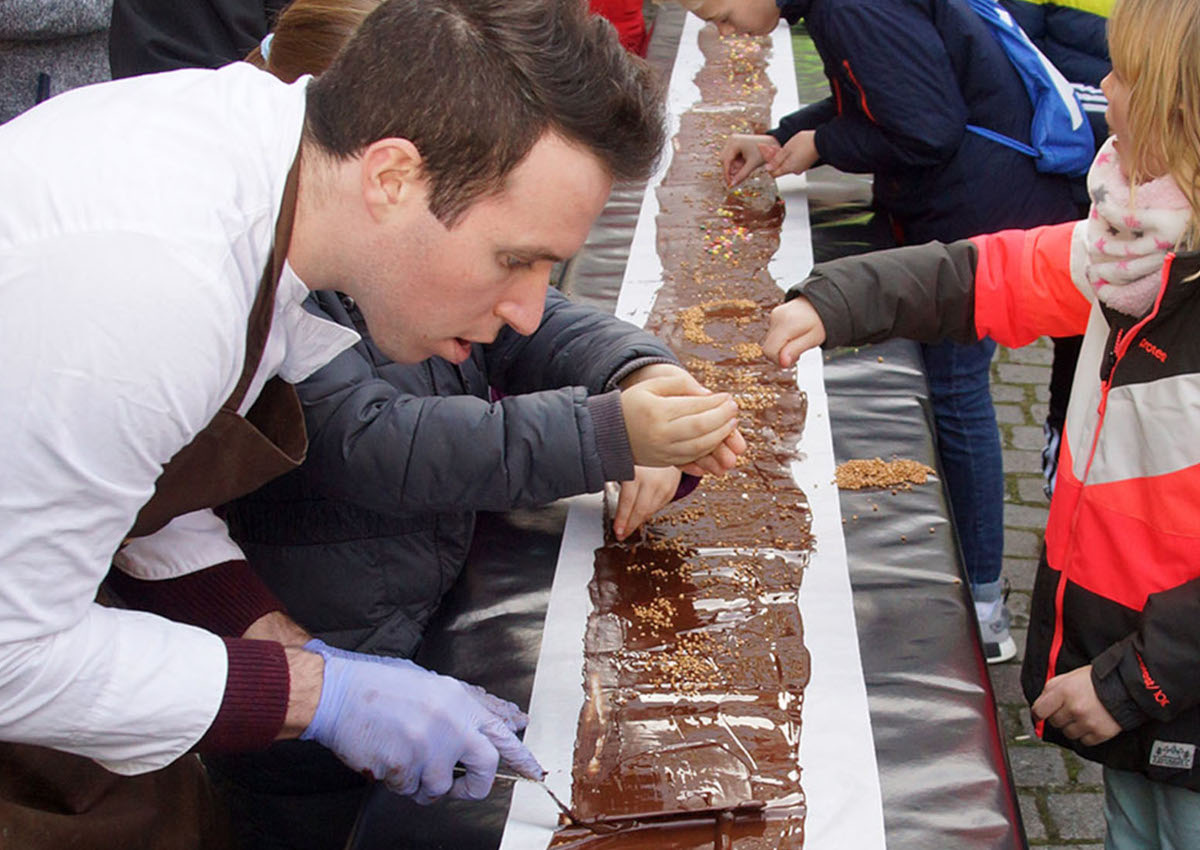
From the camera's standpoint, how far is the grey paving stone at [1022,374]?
4.16m

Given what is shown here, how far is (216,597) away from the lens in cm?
146

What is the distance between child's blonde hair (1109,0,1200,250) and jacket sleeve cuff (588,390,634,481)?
809mm

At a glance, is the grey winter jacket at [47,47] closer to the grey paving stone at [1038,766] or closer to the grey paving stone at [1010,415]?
the grey paving stone at [1038,766]

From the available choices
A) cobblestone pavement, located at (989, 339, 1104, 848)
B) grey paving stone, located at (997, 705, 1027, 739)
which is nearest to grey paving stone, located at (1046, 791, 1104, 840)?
cobblestone pavement, located at (989, 339, 1104, 848)

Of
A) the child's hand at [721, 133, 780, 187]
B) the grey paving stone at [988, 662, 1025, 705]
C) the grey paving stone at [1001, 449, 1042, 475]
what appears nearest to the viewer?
the grey paving stone at [988, 662, 1025, 705]

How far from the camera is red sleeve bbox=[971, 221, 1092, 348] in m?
1.79

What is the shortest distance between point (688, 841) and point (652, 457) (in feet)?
1.88

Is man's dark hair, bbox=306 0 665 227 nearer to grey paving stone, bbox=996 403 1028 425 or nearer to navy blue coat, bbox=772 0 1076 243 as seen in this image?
navy blue coat, bbox=772 0 1076 243

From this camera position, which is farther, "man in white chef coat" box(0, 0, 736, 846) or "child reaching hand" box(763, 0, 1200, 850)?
"child reaching hand" box(763, 0, 1200, 850)

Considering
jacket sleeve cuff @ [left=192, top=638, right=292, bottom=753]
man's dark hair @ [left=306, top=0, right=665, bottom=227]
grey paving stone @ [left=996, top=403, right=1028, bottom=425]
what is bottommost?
grey paving stone @ [left=996, top=403, right=1028, bottom=425]

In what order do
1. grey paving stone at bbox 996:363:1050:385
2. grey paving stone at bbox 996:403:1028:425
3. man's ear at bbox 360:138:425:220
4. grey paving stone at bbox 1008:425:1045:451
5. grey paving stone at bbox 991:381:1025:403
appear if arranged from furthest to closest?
1. grey paving stone at bbox 996:363:1050:385
2. grey paving stone at bbox 991:381:1025:403
3. grey paving stone at bbox 996:403:1028:425
4. grey paving stone at bbox 1008:425:1045:451
5. man's ear at bbox 360:138:425:220

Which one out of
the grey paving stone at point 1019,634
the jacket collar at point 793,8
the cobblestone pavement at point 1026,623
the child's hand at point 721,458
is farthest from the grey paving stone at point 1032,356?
the child's hand at point 721,458

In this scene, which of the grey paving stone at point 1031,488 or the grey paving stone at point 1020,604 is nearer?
the grey paving stone at point 1020,604

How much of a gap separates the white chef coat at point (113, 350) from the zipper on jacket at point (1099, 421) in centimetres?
116
